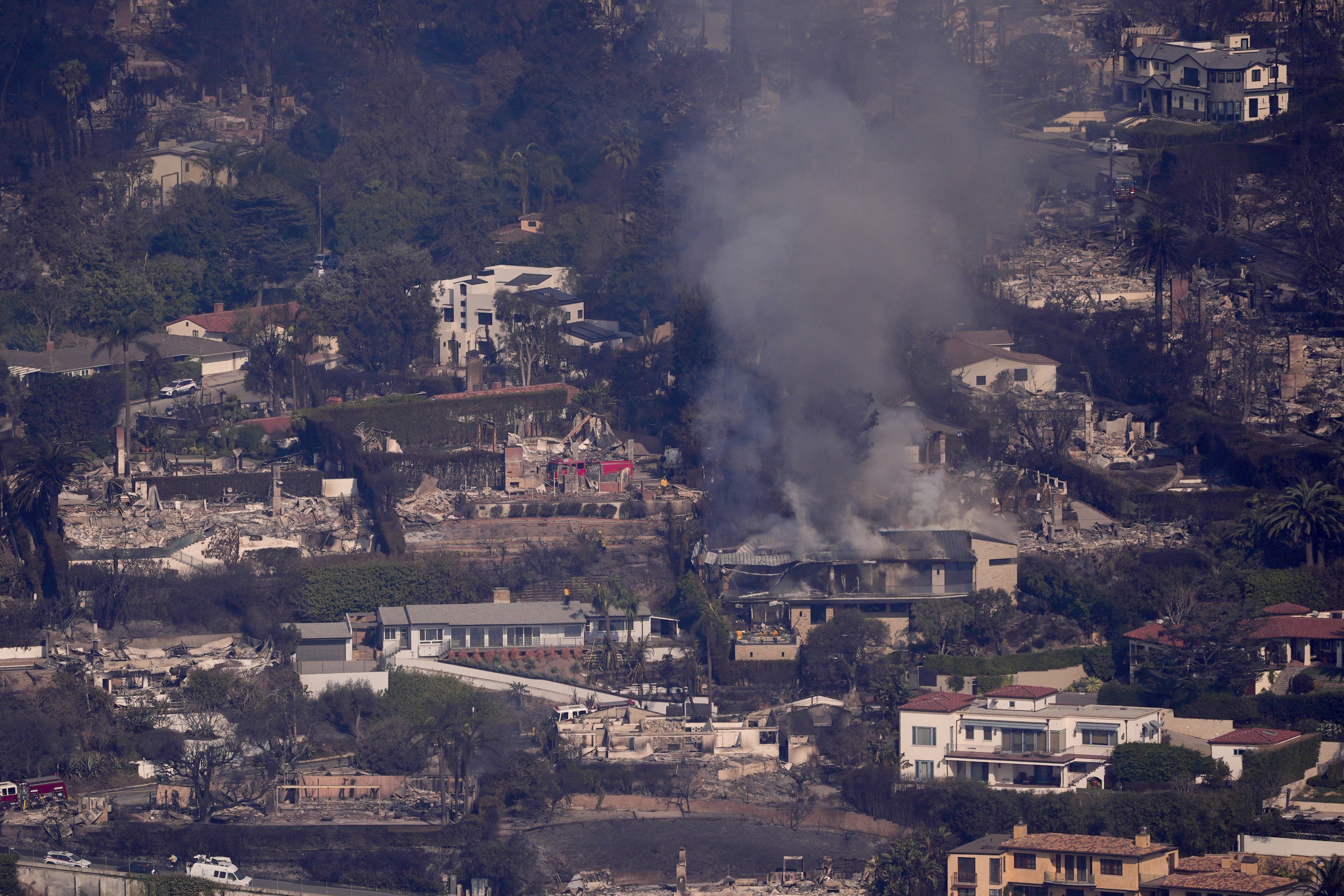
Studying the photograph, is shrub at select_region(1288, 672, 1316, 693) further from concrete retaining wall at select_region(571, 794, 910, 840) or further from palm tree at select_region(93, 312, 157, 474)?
palm tree at select_region(93, 312, 157, 474)

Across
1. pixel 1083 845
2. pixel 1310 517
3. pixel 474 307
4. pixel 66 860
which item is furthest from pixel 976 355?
pixel 66 860

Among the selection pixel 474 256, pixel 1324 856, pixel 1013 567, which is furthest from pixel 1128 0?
pixel 1324 856

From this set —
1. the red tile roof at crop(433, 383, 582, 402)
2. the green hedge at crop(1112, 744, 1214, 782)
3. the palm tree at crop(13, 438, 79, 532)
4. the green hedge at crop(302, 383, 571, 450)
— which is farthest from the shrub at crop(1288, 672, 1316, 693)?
the palm tree at crop(13, 438, 79, 532)

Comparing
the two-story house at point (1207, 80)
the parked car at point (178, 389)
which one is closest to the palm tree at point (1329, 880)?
the parked car at point (178, 389)

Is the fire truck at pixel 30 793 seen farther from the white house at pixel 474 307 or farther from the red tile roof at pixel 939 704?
the white house at pixel 474 307

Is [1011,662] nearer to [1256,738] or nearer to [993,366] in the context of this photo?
[1256,738]

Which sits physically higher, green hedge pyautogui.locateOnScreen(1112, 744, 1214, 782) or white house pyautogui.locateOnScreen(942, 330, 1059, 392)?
white house pyautogui.locateOnScreen(942, 330, 1059, 392)
